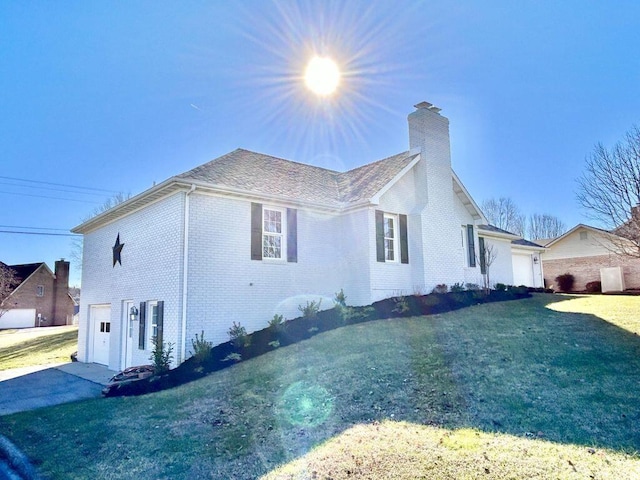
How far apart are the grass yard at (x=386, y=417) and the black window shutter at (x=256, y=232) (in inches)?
131

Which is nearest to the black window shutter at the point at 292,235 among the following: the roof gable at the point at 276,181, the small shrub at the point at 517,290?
the roof gable at the point at 276,181

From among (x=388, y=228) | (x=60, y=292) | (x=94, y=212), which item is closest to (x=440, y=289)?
(x=388, y=228)

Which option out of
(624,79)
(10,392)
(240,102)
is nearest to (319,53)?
(240,102)

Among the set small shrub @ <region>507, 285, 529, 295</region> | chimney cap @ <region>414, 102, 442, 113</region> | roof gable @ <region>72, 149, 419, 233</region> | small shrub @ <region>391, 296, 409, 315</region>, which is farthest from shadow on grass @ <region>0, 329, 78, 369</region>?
small shrub @ <region>507, 285, 529, 295</region>

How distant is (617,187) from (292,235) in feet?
31.1

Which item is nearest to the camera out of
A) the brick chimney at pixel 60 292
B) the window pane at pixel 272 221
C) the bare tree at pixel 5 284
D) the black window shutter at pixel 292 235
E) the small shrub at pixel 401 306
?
the small shrub at pixel 401 306

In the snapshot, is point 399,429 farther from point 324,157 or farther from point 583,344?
point 324,157

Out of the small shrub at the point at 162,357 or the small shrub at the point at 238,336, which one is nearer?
the small shrub at the point at 162,357

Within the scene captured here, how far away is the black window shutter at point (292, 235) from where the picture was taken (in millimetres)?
13773

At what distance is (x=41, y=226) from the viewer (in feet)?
110

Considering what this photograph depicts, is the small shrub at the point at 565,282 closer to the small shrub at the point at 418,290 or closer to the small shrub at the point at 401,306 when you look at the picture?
the small shrub at the point at 418,290

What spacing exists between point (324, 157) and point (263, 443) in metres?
16.0

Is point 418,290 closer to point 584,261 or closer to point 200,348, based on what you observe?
point 200,348

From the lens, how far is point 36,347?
22.2 meters
